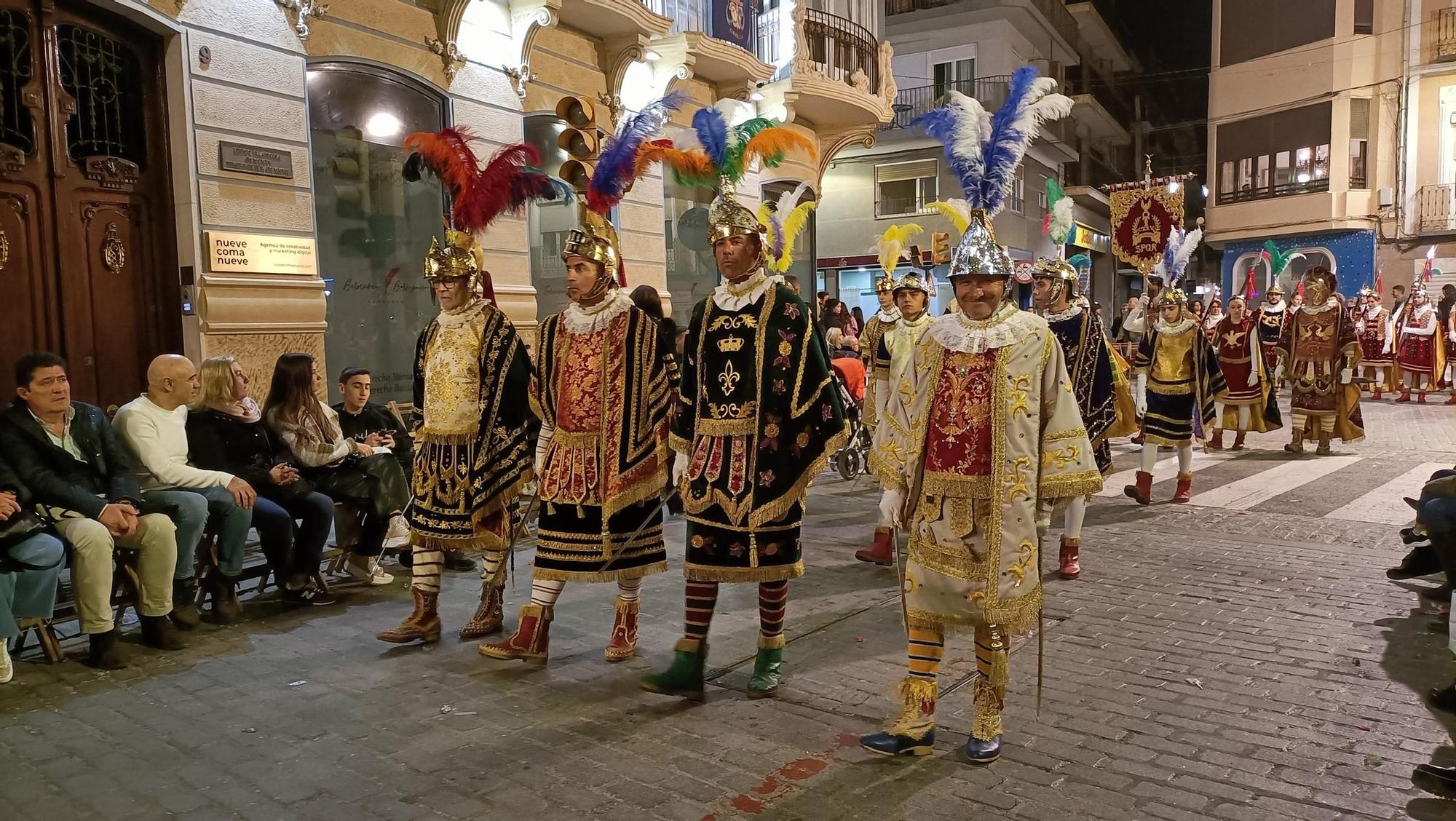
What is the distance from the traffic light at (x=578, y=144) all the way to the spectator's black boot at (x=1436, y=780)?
449 cm

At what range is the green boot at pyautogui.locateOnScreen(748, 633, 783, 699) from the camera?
14.6ft

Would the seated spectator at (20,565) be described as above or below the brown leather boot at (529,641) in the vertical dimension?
above

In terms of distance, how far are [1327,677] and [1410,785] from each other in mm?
1155

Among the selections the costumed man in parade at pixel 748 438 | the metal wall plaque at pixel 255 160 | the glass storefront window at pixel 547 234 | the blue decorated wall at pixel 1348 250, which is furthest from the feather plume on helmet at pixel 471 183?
the blue decorated wall at pixel 1348 250

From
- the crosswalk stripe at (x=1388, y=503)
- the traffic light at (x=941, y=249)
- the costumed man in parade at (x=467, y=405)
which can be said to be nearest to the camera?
the costumed man in parade at (x=467, y=405)

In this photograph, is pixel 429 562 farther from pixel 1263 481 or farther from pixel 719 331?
pixel 1263 481

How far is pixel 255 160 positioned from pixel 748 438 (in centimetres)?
605

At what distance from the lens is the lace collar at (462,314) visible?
5.27m

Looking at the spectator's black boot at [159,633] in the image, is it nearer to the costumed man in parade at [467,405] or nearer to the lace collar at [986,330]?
the costumed man in parade at [467,405]

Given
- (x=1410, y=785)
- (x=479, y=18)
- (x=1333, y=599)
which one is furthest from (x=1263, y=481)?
(x=479, y=18)

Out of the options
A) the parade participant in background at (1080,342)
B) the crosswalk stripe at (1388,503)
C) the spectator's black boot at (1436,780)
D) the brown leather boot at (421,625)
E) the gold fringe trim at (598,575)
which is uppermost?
the parade participant in background at (1080,342)

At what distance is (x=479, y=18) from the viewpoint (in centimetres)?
1041

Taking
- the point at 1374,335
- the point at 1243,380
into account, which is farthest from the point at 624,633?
the point at 1374,335

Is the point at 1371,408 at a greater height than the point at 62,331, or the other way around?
the point at 62,331
